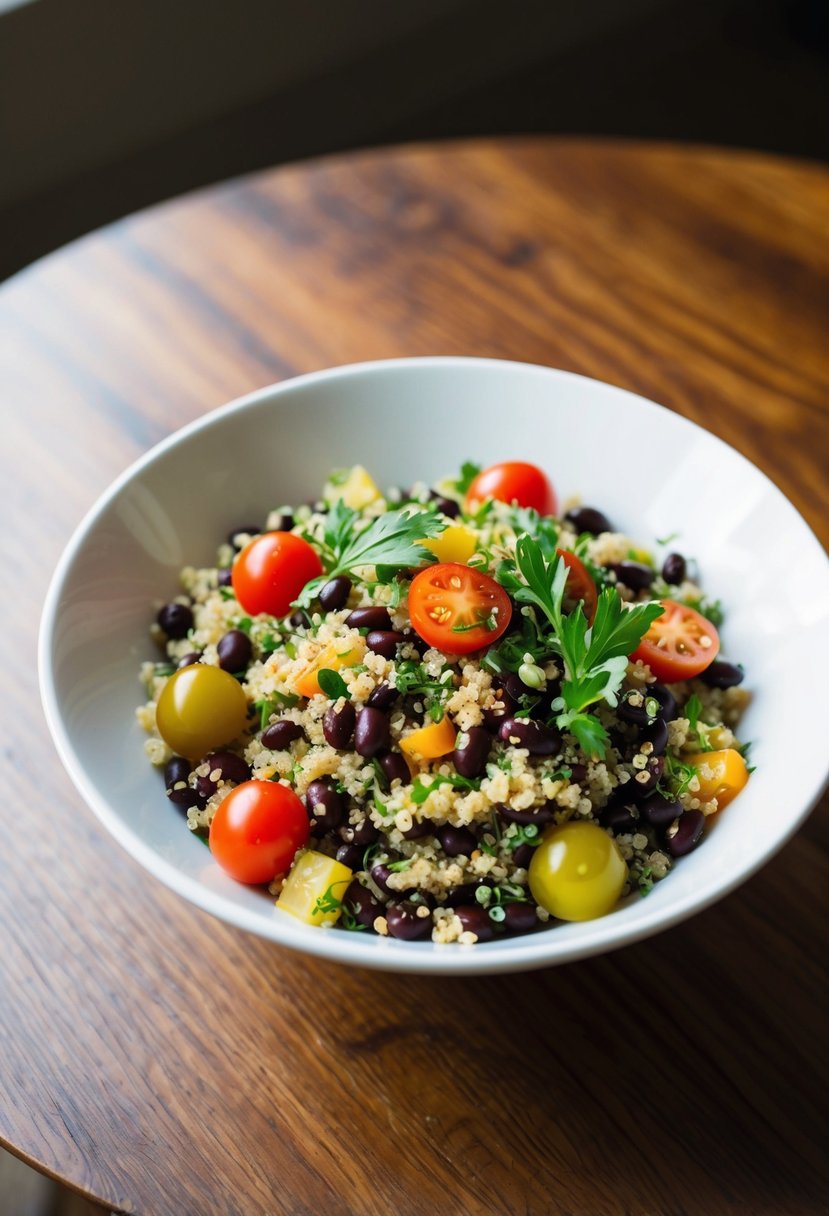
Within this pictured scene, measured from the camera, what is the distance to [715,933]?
150cm

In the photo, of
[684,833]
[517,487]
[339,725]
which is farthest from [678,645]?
[339,725]

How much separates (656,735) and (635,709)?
0.05 meters

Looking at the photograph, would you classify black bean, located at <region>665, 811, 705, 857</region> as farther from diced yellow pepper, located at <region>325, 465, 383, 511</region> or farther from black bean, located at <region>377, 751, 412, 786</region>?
diced yellow pepper, located at <region>325, 465, 383, 511</region>

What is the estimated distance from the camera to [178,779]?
148 cm

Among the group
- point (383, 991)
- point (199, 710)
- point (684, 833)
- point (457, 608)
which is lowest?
point (383, 991)

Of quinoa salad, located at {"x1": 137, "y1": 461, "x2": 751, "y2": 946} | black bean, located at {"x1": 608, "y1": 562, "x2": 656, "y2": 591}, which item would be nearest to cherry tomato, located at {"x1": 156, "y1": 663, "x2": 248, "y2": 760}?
quinoa salad, located at {"x1": 137, "y1": 461, "x2": 751, "y2": 946}

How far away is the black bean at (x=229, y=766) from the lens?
147cm

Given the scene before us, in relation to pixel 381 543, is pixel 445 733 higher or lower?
lower

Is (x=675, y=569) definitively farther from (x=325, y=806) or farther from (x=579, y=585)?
(x=325, y=806)

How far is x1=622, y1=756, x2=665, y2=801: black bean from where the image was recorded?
1383 mm

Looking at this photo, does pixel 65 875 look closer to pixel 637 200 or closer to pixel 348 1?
pixel 637 200

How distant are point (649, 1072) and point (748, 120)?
485 centimetres

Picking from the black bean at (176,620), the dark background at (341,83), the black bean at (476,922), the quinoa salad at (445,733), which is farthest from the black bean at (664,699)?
the dark background at (341,83)

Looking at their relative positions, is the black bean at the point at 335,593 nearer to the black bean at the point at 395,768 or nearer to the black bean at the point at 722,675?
the black bean at the point at 395,768
